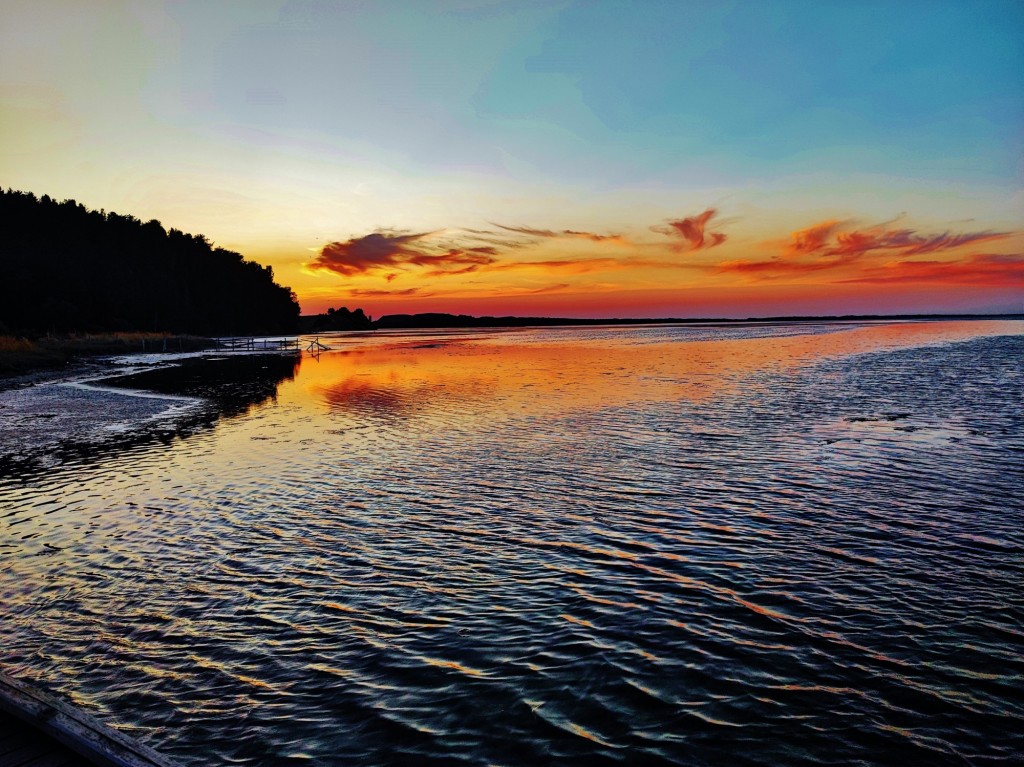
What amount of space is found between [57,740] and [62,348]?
8204cm

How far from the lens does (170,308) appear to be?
531ft

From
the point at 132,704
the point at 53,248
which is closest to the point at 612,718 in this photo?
the point at 132,704

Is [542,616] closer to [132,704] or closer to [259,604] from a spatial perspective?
[259,604]

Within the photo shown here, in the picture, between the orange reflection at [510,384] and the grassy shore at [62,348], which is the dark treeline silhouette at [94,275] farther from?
the orange reflection at [510,384]

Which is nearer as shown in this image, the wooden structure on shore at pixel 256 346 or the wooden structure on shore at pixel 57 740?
the wooden structure on shore at pixel 57 740

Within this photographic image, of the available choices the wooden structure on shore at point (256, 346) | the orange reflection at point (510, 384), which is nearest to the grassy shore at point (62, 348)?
the wooden structure on shore at point (256, 346)

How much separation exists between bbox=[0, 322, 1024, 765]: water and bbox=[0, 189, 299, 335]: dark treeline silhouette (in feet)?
261

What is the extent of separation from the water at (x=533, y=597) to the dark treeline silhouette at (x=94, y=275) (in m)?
79.6

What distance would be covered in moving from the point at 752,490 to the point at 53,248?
575ft

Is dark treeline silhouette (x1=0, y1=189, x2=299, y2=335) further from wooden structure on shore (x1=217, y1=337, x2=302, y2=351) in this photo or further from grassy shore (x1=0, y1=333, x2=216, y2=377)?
wooden structure on shore (x1=217, y1=337, x2=302, y2=351)

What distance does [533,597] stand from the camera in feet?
36.4

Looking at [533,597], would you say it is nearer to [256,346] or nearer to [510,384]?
[510,384]

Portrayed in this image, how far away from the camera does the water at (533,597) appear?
24.8ft

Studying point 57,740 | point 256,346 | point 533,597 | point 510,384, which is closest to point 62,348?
point 256,346
